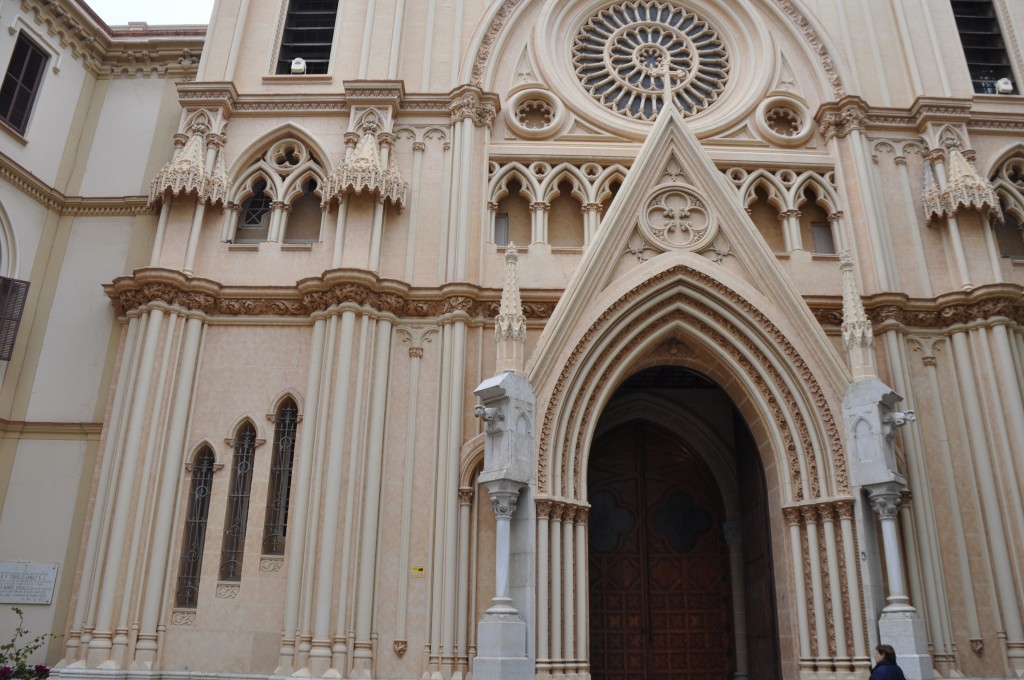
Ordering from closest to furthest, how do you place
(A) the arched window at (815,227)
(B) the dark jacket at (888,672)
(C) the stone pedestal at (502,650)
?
1. (B) the dark jacket at (888,672)
2. (C) the stone pedestal at (502,650)
3. (A) the arched window at (815,227)

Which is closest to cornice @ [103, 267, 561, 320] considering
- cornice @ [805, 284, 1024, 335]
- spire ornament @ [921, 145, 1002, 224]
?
cornice @ [805, 284, 1024, 335]

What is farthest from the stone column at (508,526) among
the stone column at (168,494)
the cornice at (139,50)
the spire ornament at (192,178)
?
the cornice at (139,50)

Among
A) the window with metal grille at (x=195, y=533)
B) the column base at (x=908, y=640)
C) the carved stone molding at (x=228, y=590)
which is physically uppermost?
the window with metal grille at (x=195, y=533)

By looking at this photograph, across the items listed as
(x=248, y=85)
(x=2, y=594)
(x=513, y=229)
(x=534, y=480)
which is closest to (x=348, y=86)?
(x=248, y=85)

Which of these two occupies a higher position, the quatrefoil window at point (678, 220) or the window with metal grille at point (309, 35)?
the window with metal grille at point (309, 35)

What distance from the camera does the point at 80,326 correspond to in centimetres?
1642

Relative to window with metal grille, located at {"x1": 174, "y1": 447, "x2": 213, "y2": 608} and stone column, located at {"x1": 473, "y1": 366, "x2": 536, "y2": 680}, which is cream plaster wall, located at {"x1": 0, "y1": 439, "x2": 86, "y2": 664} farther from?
stone column, located at {"x1": 473, "y1": 366, "x2": 536, "y2": 680}

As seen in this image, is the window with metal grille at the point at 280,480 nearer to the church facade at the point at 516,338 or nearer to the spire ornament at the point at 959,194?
the church facade at the point at 516,338

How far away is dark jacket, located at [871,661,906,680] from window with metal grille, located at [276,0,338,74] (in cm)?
1568

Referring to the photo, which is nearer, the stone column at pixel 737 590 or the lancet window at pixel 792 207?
the lancet window at pixel 792 207

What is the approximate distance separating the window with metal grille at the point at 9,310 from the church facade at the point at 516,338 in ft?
0.57

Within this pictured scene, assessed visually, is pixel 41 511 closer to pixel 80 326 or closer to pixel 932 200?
pixel 80 326

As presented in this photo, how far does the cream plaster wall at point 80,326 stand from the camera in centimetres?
1590

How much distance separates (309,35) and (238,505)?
1091cm
